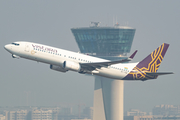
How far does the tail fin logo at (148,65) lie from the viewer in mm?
107125

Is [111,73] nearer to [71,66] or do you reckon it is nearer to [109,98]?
[71,66]

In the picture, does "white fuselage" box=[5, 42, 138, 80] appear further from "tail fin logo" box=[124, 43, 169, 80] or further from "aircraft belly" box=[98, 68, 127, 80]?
"tail fin logo" box=[124, 43, 169, 80]

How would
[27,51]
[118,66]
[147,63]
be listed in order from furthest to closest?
1. [147,63]
2. [118,66]
3. [27,51]

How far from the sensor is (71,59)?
9631cm

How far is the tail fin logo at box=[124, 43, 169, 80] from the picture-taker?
4218 inches

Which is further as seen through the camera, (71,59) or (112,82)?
(112,82)

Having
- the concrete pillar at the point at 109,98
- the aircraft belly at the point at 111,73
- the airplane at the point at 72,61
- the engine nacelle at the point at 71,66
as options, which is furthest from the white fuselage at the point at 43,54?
the concrete pillar at the point at 109,98

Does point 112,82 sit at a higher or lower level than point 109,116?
higher

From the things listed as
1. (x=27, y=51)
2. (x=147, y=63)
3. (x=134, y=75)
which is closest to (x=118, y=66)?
(x=134, y=75)

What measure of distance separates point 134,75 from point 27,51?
28.7 metres

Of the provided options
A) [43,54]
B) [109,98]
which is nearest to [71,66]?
[43,54]

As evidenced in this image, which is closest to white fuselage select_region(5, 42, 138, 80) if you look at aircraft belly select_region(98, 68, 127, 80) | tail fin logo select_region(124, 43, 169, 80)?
Result: aircraft belly select_region(98, 68, 127, 80)

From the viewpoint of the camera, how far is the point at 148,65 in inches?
4437

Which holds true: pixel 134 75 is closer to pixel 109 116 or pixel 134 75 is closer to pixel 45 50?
pixel 45 50
